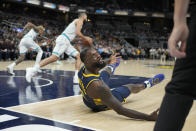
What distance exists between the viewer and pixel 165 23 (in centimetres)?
3569

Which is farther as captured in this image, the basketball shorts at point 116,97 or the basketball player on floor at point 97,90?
the basketball shorts at point 116,97

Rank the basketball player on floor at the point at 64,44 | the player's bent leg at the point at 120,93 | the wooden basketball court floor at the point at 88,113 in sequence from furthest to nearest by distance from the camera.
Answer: the basketball player on floor at the point at 64,44, the player's bent leg at the point at 120,93, the wooden basketball court floor at the point at 88,113

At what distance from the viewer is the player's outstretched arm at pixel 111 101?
214 cm

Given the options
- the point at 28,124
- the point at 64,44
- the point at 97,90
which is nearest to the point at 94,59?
the point at 97,90

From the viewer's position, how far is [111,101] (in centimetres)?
219

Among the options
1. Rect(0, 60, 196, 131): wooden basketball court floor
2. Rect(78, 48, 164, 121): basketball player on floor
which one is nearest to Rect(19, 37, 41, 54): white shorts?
Rect(0, 60, 196, 131): wooden basketball court floor

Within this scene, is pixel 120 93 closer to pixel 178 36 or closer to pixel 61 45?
pixel 178 36

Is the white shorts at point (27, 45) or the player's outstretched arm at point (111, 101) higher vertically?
the white shorts at point (27, 45)

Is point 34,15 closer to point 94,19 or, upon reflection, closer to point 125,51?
point 94,19

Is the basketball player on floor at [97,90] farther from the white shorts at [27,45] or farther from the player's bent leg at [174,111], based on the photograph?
the white shorts at [27,45]

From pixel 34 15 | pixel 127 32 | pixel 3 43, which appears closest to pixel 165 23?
pixel 127 32

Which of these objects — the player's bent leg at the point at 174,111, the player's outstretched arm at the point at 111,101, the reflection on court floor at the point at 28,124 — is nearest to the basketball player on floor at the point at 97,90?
the player's outstretched arm at the point at 111,101

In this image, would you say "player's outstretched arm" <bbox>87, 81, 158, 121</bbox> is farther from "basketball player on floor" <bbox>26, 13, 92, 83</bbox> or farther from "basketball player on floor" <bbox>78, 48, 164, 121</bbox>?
"basketball player on floor" <bbox>26, 13, 92, 83</bbox>

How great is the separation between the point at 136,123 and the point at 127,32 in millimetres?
29431
